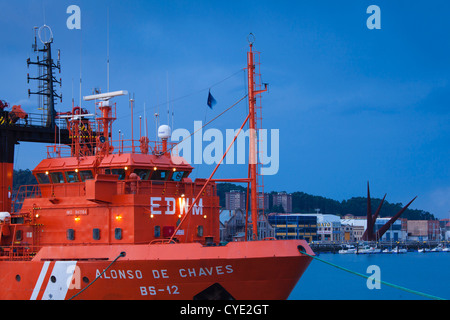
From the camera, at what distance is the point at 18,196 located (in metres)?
29.1

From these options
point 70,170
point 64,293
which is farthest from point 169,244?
point 70,170

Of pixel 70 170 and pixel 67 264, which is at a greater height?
pixel 70 170

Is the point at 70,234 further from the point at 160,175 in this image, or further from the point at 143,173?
the point at 160,175

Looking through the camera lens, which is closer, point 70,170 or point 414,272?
point 70,170

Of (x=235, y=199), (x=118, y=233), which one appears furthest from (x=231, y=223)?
(x=118, y=233)

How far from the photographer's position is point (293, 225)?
129 metres

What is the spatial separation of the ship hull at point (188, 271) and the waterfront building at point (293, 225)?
101635mm

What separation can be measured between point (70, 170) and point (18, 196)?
15.7 feet

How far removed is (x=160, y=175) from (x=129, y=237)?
3439 mm

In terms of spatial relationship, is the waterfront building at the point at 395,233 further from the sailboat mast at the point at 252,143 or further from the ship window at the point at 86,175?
the ship window at the point at 86,175

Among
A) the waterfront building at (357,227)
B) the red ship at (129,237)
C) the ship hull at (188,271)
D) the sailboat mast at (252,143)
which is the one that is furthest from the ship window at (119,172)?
the waterfront building at (357,227)

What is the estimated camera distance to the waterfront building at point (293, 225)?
126688 mm

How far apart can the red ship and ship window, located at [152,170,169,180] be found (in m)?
0.05
